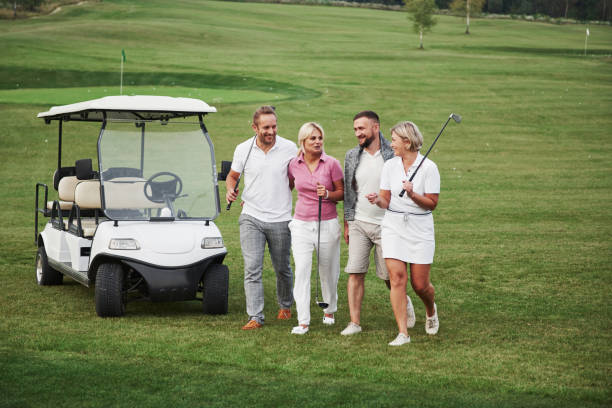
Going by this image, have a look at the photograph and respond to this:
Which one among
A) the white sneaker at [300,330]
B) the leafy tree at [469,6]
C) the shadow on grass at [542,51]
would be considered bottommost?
the white sneaker at [300,330]

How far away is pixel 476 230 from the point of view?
1209 cm

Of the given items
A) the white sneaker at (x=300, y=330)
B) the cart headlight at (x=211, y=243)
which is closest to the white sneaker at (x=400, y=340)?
the white sneaker at (x=300, y=330)

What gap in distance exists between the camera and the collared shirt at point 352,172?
6453 millimetres

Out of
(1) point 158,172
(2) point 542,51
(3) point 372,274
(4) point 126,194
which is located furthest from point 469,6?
(4) point 126,194

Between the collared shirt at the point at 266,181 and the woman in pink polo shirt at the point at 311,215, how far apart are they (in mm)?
161

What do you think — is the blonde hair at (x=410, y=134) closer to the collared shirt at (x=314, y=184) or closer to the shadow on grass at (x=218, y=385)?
the collared shirt at (x=314, y=184)

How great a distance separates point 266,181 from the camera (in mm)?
6773

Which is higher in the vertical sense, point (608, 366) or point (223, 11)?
point (223, 11)

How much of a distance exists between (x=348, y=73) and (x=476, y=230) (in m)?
22.0

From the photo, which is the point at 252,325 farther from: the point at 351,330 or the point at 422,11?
the point at 422,11

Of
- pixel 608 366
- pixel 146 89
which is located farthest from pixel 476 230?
pixel 146 89

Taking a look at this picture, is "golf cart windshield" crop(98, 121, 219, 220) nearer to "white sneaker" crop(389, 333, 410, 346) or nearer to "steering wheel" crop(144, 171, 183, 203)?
"steering wheel" crop(144, 171, 183, 203)

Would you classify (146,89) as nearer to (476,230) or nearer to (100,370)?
(476,230)

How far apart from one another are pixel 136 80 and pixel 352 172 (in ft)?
81.0
